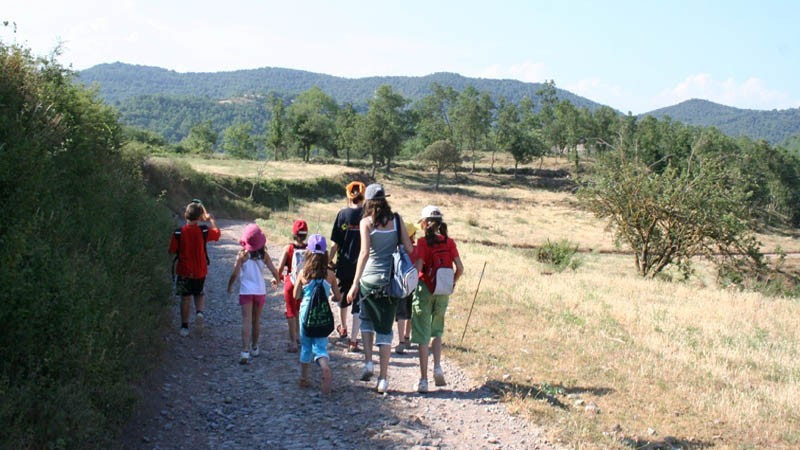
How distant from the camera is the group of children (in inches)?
277

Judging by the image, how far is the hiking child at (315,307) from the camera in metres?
6.91

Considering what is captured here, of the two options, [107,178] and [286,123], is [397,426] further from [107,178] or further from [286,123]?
[286,123]

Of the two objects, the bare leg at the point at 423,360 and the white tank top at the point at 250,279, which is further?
the white tank top at the point at 250,279

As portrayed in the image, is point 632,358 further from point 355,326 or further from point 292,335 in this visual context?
point 292,335

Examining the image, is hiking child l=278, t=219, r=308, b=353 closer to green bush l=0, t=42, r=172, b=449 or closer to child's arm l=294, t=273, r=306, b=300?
child's arm l=294, t=273, r=306, b=300

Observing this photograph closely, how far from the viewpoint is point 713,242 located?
Result: 21.1 metres

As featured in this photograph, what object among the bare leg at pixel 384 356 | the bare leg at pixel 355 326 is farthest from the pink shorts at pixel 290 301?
the bare leg at pixel 384 356

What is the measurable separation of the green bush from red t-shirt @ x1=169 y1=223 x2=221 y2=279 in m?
0.49

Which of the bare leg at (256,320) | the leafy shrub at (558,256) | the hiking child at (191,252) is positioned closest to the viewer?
the bare leg at (256,320)

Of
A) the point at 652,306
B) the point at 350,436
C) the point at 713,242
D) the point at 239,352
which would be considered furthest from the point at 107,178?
the point at 713,242

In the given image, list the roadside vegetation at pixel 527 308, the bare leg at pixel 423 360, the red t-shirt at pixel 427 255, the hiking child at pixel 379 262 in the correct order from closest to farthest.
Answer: the roadside vegetation at pixel 527 308, the hiking child at pixel 379 262, the bare leg at pixel 423 360, the red t-shirt at pixel 427 255

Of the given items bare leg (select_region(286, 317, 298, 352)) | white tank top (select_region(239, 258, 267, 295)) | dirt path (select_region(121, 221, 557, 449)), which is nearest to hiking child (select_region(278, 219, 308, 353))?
bare leg (select_region(286, 317, 298, 352))

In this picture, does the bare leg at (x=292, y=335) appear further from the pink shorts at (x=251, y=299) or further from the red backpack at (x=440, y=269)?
the red backpack at (x=440, y=269)

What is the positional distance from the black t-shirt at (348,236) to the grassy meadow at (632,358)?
1.87 m
